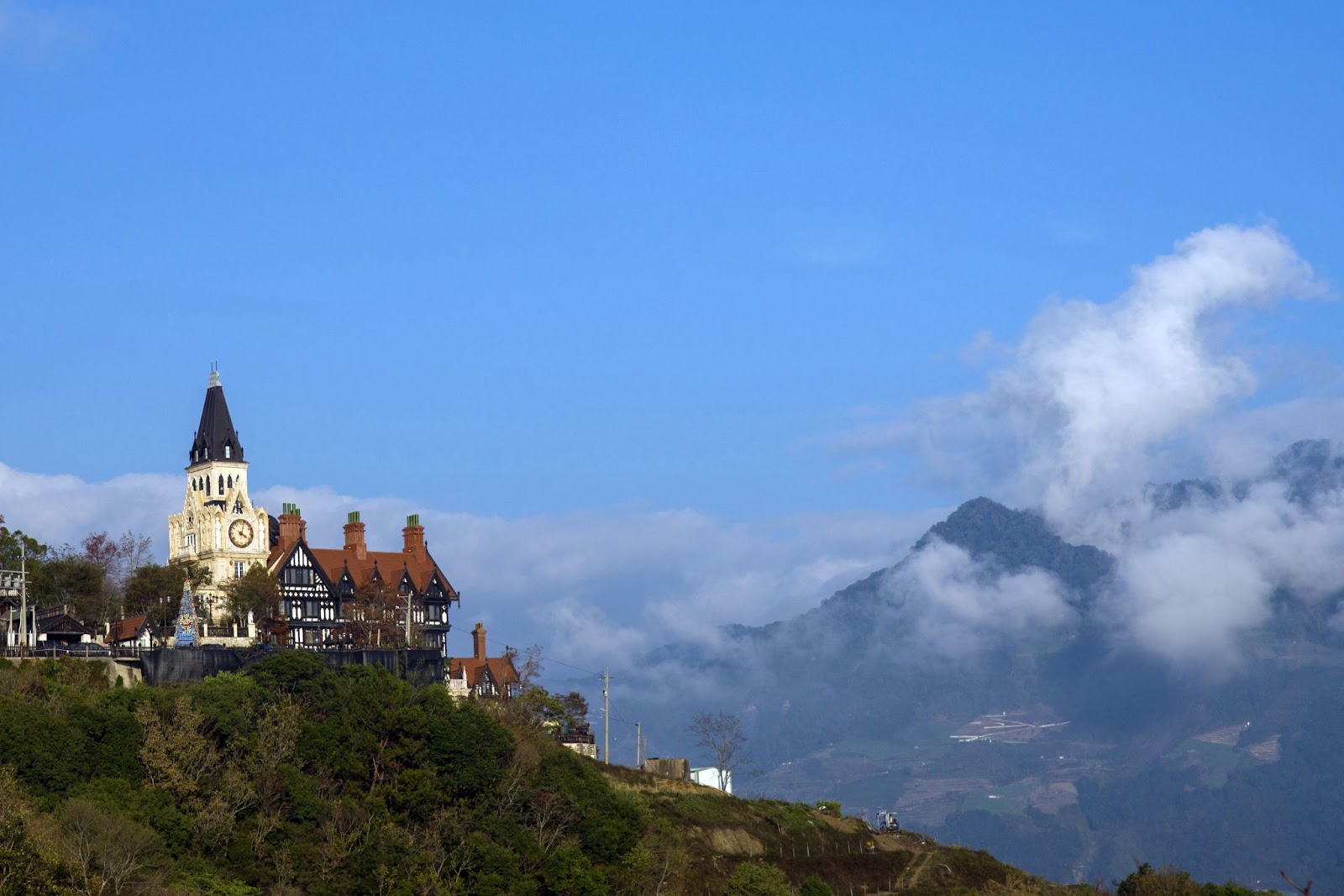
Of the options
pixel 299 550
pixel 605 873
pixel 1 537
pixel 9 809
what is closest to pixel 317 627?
pixel 299 550

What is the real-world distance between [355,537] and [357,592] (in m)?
8.09

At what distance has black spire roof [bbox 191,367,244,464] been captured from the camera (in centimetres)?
12606

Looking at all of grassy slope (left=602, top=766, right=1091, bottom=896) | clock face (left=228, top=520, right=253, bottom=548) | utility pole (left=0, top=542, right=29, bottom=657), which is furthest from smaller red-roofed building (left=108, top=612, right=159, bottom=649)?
grassy slope (left=602, top=766, right=1091, bottom=896)

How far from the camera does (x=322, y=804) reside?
85875 mm

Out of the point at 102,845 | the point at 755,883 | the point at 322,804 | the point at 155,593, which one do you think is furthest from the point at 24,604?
the point at 755,883

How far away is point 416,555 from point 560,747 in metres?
32.8

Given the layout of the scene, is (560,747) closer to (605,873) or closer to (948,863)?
(605,873)

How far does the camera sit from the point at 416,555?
13225 centimetres

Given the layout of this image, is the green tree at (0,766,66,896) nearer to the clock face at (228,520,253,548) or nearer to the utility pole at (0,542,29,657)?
the utility pole at (0,542,29,657)

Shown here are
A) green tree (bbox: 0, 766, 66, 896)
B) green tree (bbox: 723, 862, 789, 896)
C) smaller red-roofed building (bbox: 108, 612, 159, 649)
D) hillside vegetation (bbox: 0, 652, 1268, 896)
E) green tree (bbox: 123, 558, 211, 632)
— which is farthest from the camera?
green tree (bbox: 123, 558, 211, 632)

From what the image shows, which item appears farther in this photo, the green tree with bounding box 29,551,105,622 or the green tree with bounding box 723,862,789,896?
the green tree with bounding box 29,551,105,622

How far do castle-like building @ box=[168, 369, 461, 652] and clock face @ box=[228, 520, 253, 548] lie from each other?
6 centimetres

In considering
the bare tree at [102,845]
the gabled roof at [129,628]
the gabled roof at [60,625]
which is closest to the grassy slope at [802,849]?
the gabled roof at [129,628]

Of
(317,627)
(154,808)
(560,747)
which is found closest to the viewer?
(154,808)
